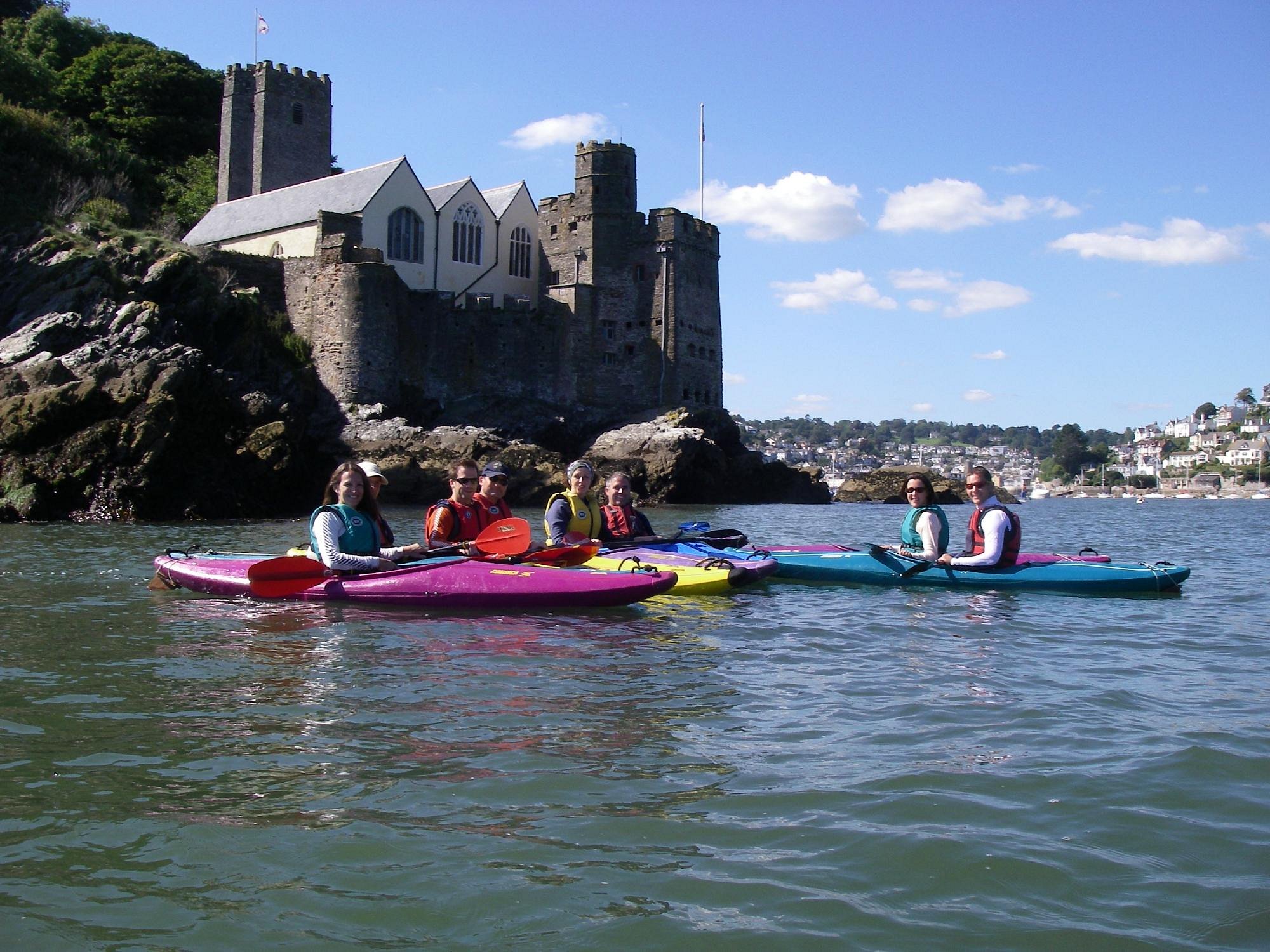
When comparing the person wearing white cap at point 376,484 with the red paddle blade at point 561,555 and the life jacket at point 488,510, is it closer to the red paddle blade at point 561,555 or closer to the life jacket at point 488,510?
the life jacket at point 488,510

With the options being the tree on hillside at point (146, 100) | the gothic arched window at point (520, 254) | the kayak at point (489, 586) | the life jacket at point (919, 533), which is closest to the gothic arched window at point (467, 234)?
the gothic arched window at point (520, 254)

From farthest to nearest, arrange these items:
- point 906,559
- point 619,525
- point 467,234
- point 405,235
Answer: point 467,234 → point 405,235 → point 619,525 → point 906,559

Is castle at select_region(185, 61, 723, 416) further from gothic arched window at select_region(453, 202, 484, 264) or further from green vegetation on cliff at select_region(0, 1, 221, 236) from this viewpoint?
green vegetation on cliff at select_region(0, 1, 221, 236)

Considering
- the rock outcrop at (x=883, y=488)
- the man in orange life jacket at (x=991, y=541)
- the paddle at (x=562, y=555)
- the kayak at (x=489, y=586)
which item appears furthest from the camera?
the rock outcrop at (x=883, y=488)

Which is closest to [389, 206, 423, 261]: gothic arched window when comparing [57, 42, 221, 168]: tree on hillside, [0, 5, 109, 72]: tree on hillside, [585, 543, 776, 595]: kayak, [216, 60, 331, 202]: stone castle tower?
[216, 60, 331, 202]: stone castle tower

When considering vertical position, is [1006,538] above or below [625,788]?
above

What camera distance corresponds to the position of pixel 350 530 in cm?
1065

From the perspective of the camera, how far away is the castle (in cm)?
3503

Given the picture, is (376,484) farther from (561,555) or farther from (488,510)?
(561,555)

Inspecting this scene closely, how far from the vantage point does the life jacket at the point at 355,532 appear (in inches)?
412

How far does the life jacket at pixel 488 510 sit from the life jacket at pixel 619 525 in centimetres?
120

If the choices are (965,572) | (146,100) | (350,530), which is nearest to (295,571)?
(350,530)

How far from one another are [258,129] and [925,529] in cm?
3730

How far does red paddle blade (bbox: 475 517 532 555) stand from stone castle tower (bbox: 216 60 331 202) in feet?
117
